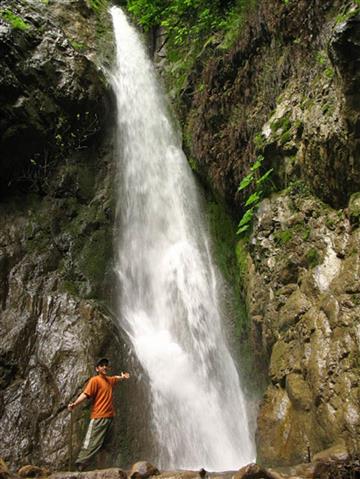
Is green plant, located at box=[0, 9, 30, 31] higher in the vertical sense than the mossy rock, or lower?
higher

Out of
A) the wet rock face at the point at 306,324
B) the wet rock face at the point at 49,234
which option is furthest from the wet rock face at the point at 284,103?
the wet rock face at the point at 49,234

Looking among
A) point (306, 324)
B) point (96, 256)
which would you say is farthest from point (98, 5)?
point (306, 324)

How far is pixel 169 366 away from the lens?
786 cm

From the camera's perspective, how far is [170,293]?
9281mm

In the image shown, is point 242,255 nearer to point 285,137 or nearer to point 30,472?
point 285,137

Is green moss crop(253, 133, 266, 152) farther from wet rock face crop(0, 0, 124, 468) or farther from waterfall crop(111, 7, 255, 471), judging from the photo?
wet rock face crop(0, 0, 124, 468)

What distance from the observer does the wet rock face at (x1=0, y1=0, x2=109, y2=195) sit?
31.1ft

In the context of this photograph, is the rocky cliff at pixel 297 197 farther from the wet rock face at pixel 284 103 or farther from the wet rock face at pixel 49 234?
the wet rock face at pixel 49 234

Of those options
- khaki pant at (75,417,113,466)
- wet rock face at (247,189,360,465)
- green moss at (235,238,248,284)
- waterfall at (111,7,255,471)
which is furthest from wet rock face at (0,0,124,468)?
green moss at (235,238,248,284)

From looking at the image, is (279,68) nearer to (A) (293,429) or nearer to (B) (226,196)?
(B) (226,196)

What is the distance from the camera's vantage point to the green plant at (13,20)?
32.2ft

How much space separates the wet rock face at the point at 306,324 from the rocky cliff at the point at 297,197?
17 mm

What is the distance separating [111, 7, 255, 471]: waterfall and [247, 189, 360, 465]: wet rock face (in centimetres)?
137

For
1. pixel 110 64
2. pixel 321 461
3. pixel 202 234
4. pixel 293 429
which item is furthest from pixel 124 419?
pixel 110 64
